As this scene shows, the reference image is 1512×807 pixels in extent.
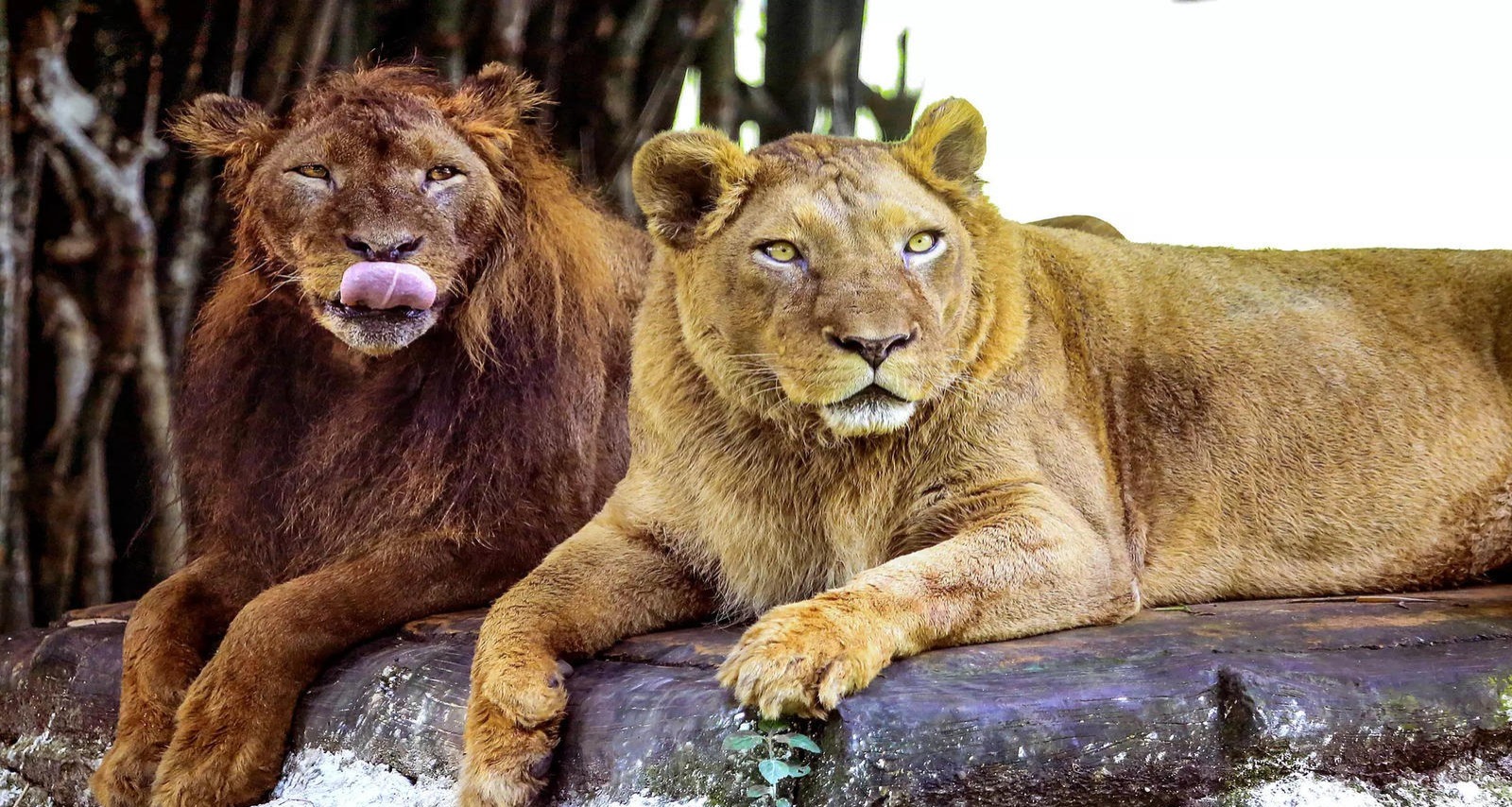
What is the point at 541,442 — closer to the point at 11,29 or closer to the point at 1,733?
the point at 1,733

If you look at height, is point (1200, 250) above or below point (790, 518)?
above

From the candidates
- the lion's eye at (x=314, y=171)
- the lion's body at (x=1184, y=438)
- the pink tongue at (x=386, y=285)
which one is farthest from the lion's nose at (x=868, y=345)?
the lion's eye at (x=314, y=171)

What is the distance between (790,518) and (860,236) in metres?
0.71

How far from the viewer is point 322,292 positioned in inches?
150

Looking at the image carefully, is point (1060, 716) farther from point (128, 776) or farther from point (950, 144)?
point (128, 776)

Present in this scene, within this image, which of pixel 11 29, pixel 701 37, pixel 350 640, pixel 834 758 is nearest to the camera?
pixel 834 758

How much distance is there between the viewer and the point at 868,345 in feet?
9.73

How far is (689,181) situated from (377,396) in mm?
1309

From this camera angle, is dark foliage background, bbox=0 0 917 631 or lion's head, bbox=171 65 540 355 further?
dark foliage background, bbox=0 0 917 631

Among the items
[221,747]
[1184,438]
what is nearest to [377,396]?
[221,747]

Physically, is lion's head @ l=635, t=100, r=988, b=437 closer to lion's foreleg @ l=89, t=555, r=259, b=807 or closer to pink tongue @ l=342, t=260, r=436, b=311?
pink tongue @ l=342, t=260, r=436, b=311

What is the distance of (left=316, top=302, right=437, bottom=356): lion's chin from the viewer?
3812mm

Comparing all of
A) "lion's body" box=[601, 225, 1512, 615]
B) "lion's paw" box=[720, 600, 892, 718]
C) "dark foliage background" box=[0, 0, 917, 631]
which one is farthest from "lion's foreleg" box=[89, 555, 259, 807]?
"lion's paw" box=[720, 600, 892, 718]

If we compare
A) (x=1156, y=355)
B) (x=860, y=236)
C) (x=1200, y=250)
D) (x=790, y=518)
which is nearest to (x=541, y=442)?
(x=790, y=518)
